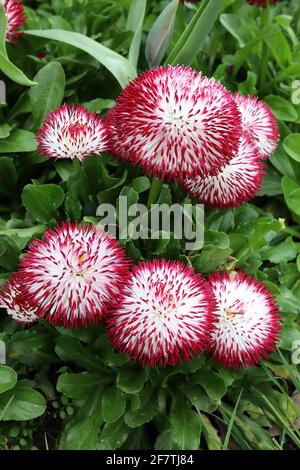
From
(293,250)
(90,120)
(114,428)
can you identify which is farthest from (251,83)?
(114,428)

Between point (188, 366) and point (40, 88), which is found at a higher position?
point (40, 88)

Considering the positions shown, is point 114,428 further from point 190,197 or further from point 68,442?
point 190,197

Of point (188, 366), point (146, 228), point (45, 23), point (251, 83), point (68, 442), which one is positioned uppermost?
point (45, 23)

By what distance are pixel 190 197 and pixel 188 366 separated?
1.42ft

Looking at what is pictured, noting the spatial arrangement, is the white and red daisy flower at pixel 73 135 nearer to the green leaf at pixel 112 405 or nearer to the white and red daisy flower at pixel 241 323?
the white and red daisy flower at pixel 241 323

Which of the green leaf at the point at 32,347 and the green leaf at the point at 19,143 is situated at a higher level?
the green leaf at the point at 19,143

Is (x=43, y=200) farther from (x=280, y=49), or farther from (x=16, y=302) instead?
(x=280, y=49)

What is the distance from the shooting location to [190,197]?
1536 mm

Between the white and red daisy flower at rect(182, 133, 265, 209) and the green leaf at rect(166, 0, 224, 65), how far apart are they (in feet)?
0.97

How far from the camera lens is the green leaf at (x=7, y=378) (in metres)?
1.34

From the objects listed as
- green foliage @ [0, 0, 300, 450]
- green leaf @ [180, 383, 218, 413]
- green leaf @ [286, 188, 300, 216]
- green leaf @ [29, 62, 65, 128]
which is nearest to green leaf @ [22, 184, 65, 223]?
green foliage @ [0, 0, 300, 450]

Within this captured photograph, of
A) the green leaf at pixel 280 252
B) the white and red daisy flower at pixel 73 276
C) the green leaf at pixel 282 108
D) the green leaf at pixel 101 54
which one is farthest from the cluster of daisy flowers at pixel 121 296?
the green leaf at pixel 282 108

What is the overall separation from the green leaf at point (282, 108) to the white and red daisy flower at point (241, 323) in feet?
2.54

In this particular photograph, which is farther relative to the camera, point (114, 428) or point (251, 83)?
point (251, 83)
